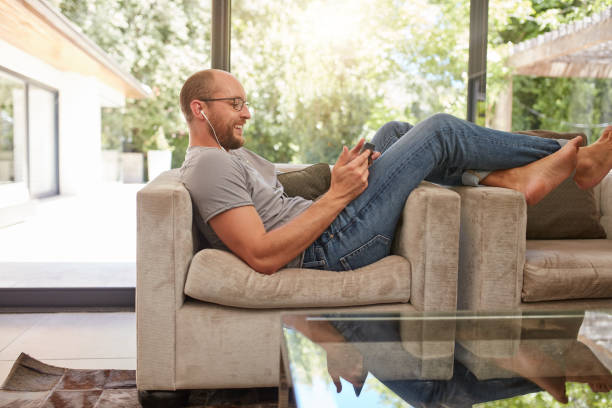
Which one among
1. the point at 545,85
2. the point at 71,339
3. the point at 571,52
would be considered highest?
the point at 571,52

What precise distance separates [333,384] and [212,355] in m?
0.70

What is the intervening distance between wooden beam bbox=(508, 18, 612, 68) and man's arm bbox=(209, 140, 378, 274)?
6.74ft

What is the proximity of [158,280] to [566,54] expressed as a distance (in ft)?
9.76

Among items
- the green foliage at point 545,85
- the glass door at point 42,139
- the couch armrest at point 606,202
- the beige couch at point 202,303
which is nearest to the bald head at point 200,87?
the beige couch at point 202,303

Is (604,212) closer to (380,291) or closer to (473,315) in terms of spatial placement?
(380,291)

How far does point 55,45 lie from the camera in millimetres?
Result: 3908

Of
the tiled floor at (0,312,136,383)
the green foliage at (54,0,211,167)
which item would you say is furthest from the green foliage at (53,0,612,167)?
the tiled floor at (0,312,136,383)

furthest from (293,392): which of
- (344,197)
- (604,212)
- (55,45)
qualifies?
(55,45)

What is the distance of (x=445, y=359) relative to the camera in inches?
43.2

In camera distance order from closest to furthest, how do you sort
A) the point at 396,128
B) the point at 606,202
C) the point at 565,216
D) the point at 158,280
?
the point at 158,280 < the point at 396,128 < the point at 565,216 < the point at 606,202

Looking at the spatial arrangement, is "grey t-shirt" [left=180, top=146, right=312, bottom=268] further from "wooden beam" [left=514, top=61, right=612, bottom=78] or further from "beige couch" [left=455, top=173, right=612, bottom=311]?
"wooden beam" [left=514, top=61, right=612, bottom=78]

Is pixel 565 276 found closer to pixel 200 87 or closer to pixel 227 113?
pixel 227 113

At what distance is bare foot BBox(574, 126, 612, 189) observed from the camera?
1.86m

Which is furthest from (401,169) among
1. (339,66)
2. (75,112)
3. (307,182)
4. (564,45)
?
(75,112)
